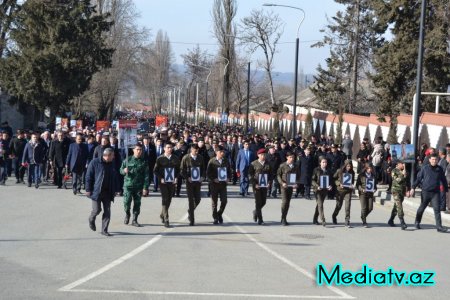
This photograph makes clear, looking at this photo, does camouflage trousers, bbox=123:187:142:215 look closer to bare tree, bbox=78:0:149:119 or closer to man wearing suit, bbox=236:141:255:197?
man wearing suit, bbox=236:141:255:197

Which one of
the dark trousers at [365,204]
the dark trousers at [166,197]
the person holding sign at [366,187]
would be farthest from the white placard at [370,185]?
the dark trousers at [166,197]

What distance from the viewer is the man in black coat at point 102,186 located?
14148 mm

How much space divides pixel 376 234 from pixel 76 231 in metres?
6.46

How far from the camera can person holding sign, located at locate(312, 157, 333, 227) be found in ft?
55.3

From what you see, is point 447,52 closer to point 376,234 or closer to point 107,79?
point 376,234

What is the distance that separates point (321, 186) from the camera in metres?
16.9

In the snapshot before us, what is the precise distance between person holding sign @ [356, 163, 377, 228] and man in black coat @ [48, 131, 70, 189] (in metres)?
10.4

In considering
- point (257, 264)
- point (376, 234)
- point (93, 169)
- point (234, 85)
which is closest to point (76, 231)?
point (93, 169)

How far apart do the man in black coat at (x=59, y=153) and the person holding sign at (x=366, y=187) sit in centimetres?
1035

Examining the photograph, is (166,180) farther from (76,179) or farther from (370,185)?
(76,179)

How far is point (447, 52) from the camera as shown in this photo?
130 feet

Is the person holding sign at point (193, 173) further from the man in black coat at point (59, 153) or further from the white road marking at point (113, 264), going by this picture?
the man in black coat at point (59, 153)

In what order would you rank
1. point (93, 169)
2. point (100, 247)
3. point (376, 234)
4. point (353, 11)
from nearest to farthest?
point (100, 247) < point (93, 169) < point (376, 234) < point (353, 11)

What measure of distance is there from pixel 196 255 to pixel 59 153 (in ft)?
39.9
